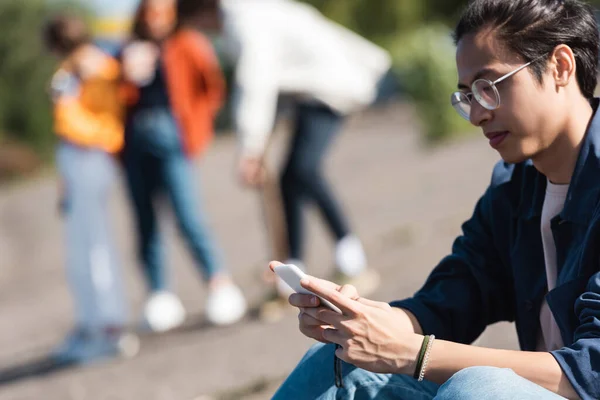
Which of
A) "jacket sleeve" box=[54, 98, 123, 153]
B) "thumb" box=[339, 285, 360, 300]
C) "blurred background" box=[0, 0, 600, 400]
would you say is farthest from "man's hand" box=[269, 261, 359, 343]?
"jacket sleeve" box=[54, 98, 123, 153]

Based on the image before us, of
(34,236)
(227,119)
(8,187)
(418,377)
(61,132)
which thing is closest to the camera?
(418,377)

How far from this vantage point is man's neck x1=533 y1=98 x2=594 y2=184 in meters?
2.00

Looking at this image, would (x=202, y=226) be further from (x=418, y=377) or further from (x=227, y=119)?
(x=227, y=119)

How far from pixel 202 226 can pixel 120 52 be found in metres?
1.01

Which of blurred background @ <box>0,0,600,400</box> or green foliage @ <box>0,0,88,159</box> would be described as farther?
green foliage @ <box>0,0,88,159</box>

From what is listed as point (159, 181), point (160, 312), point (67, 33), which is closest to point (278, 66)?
point (159, 181)

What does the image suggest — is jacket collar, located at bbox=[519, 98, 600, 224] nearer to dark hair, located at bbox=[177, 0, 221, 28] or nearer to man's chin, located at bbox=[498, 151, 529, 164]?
man's chin, located at bbox=[498, 151, 529, 164]

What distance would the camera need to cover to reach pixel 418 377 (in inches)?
76.1

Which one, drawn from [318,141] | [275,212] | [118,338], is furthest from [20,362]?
[318,141]

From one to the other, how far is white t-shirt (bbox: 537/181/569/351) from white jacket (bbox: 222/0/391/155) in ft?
9.37

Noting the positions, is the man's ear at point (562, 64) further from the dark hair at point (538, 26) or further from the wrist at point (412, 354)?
the wrist at point (412, 354)

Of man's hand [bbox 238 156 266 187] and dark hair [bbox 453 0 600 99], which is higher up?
dark hair [bbox 453 0 600 99]

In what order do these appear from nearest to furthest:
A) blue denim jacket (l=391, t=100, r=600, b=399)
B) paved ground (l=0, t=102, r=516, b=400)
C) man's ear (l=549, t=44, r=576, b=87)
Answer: blue denim jacket (l=391, t=100, r=600, b=399) → man's ear (l=549, t=44, r=576, b=87) → paved ground (l=0, t=102, r=516, b=400)

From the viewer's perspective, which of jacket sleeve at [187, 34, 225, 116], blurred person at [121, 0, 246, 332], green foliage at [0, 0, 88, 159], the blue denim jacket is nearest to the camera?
the blue denim jacket
